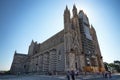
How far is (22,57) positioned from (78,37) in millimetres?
51347

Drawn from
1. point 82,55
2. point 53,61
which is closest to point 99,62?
point 82,55

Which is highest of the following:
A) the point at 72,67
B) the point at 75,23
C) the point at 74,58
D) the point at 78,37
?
the point at 75,23

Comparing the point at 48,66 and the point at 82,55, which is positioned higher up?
the point at 82,55

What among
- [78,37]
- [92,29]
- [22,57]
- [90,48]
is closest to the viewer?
[78,37]

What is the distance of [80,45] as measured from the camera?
43500 mm

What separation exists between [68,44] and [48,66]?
15.6 m

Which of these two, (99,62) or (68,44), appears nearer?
(68,44)

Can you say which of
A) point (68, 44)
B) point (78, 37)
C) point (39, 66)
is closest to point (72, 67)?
point (68, 44)

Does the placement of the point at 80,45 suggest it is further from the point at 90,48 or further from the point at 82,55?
the point at 90,48

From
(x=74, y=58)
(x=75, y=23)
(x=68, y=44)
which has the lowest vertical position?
(x=74, y=58)

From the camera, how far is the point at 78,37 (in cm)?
4469

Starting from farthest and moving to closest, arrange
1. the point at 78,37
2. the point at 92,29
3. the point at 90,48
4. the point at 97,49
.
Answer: the point at 92,29
the point at 97,49
the point at 90,48
the point at 78,37

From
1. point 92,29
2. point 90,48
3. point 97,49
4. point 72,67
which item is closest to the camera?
point 72,67

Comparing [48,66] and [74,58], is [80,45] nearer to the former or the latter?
[74,58]
